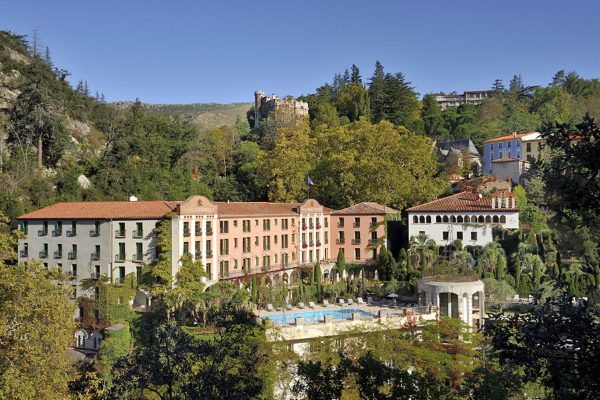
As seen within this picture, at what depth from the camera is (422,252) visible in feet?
157

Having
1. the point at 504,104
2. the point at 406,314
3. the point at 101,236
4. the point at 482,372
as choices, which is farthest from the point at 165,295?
the point at 504,104

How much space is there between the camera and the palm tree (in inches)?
1869

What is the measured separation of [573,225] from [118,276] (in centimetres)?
3606

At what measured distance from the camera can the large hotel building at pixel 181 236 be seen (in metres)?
41.0

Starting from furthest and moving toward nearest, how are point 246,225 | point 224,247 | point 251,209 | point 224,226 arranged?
point 251,209 < point 246,225 < point 224,226 < point 224,247

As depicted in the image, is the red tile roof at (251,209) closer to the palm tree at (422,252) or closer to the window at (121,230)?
the window at (121,230)

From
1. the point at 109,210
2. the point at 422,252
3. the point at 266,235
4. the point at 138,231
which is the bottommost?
the point at 422,252

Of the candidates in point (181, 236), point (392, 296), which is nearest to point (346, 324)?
point (392, 296)

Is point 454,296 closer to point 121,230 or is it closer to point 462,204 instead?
point 462,204

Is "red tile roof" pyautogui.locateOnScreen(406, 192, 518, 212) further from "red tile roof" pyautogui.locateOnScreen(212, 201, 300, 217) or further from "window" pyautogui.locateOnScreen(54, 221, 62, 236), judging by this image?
"window" pyautogui.locateOnScreen(54, 221, 62, 236)

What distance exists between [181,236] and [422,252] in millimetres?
19194

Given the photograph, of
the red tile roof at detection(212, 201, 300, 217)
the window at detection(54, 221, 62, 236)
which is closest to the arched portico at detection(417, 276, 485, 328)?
the red tile roof at detection(212, 201, 300, 217)

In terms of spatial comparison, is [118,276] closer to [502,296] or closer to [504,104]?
[502,296]

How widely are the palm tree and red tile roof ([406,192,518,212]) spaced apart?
2.41 metres
